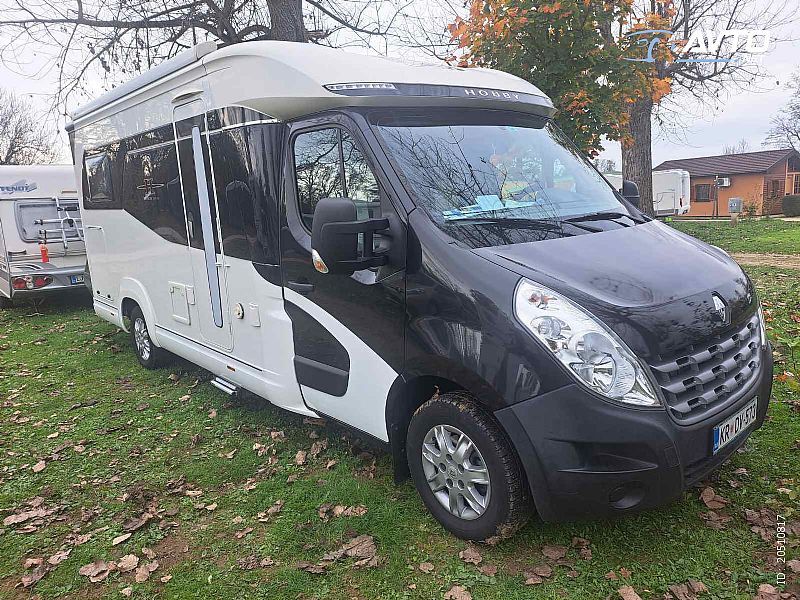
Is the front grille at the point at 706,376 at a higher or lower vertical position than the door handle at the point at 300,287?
lower

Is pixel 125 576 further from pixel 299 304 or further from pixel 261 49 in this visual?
pixel 261 49

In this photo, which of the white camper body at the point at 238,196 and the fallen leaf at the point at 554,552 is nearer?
the fallen leaf at the point at 554,552

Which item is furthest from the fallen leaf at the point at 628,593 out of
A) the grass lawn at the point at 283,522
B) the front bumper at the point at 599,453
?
the front bumper at the point at 599,453

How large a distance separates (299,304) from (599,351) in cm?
211

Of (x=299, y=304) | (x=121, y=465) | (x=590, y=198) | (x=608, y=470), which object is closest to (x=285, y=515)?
(x=299, y=304)

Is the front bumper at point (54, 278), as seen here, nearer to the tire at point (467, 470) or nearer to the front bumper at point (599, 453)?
the tire at point (467, 470)

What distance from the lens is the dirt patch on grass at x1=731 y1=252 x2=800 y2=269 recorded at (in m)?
11.2

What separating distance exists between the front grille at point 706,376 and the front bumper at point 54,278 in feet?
35.3

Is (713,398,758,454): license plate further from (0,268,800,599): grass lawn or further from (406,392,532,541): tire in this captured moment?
(406,392,532,541): tire

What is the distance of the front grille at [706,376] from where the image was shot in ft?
9.01

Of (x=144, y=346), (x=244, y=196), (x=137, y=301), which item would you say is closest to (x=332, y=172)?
(x=244, y=196)

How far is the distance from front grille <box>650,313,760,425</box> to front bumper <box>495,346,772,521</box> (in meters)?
0.07

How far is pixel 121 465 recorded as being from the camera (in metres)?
4.66

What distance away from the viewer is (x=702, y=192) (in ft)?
139
